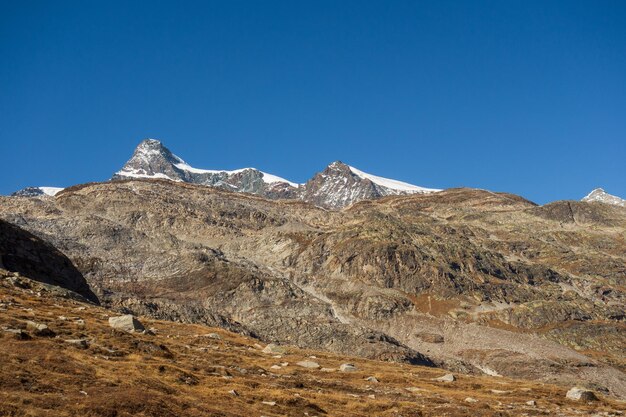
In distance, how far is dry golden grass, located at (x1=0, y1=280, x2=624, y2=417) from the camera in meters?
35.2

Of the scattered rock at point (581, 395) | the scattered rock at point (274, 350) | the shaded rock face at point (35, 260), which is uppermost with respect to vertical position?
the shaded rock face at point (35, 260)

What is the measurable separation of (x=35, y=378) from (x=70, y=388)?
6.98 ft

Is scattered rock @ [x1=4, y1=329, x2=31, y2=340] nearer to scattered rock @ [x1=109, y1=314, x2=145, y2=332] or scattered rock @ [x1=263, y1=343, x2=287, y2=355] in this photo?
scattered rock @ [x1=109, y1=314, x2=145, y2=332]

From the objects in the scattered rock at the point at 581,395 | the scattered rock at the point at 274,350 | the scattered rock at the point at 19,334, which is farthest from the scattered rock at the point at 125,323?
the scattered rock at the point at 581,395

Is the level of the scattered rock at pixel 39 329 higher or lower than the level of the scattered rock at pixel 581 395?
higher

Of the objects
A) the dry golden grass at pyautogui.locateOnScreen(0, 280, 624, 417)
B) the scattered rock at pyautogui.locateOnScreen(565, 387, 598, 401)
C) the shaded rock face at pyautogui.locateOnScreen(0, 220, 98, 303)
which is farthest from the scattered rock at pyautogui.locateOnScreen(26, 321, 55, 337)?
the shaded rock face at pyautogui.locateOnScreen(0, 220, 98, 303)

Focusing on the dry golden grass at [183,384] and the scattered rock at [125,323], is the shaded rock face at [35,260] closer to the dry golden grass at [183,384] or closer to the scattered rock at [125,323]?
the dry golden grass at [183,384]

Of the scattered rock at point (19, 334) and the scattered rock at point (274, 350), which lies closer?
the scattered rock at point (19, 334)

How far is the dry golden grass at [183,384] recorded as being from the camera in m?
35.2

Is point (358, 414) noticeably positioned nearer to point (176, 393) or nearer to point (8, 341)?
point (176, 393)

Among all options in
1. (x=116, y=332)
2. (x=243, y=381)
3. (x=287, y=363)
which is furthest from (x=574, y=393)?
(x=116, y=332)

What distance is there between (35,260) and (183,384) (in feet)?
268

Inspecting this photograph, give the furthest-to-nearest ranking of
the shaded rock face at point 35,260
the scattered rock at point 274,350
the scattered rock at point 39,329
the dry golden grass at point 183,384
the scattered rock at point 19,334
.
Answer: the shaded rock face at point 35,260
the scattered rock at point 274,350
the scattered rock at point 39,329
the scattered rock at point 19,334
the dry golden grass at point 183,384

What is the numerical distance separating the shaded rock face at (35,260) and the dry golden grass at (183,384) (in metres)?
34.6
